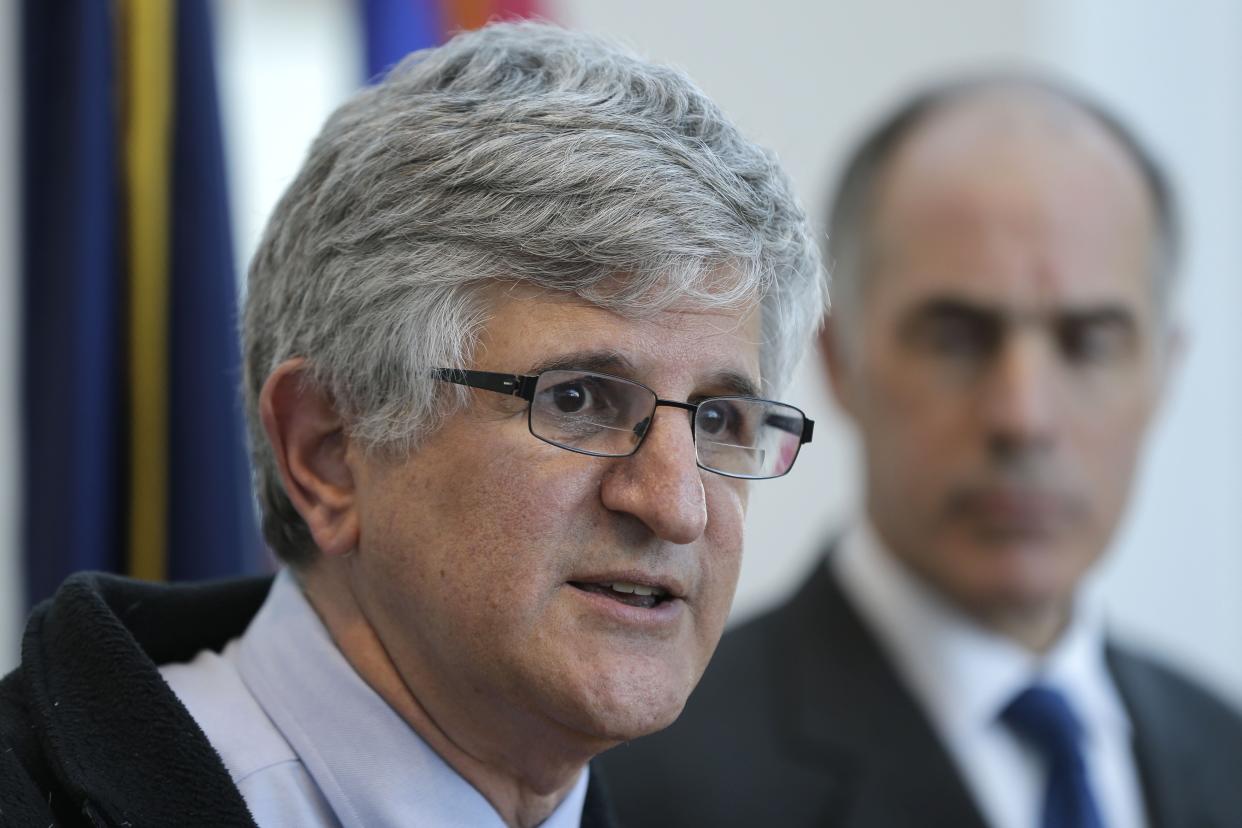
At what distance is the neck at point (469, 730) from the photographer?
1682 mm

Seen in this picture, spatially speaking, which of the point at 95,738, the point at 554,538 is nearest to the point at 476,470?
the point at 554,538

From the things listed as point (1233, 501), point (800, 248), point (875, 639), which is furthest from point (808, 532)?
point (800, 248)

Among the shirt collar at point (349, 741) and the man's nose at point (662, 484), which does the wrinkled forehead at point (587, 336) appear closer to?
the man's nose at point (662, 484)

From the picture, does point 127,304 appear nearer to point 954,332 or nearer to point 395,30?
point 395,30

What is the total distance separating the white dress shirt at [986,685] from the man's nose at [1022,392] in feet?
1.19

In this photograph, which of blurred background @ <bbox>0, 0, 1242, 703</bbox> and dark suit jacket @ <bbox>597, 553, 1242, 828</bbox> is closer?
dark suit jacket @ <bbox>597, 553, 1242, 828</bbox>

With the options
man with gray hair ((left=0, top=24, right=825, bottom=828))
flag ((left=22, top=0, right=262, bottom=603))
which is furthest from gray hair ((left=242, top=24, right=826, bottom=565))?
flag ((left=22, top=0, right=262, bottom=603))

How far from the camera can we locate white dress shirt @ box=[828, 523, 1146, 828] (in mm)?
2846

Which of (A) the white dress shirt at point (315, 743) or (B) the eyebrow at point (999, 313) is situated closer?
(A) the white dress shirt at point (315, 743)

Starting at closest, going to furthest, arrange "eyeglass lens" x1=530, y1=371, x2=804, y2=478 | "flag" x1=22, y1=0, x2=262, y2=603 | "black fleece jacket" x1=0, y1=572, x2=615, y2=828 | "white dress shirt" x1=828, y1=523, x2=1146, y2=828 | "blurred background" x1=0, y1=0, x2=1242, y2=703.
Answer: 1. "black fleece jacket" x1=0, y1=572, x2=615, y2=828
2. "eyeglass lens" x1=530, y1=371, x2=804, y2=478
3. "flag" x1=22, y1=0, x2=262, y2=603
4. "white dress shirt" x1=828, y1=523, x2=1146, y2=828
5. "blurred background" x1=0, y1=0, x2=1242, y2=703

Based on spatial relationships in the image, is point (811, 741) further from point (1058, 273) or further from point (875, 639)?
point (1058, 273)

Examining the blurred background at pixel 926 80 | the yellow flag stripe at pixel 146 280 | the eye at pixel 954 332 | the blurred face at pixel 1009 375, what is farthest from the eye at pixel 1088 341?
the yellow flag stripe at pixel 146 280

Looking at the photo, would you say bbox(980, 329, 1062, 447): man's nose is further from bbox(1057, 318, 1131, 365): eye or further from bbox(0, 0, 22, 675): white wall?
bbox(0, 0, 22, 675): white wall

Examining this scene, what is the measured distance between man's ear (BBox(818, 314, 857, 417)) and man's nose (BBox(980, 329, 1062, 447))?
0.37 meters
